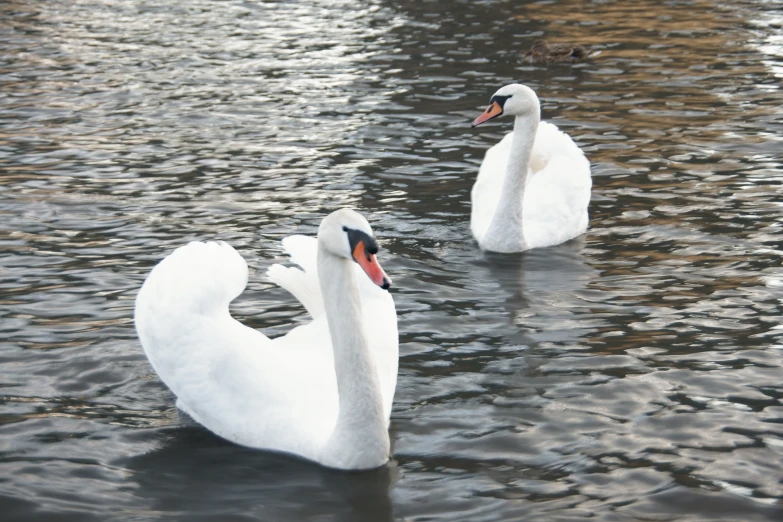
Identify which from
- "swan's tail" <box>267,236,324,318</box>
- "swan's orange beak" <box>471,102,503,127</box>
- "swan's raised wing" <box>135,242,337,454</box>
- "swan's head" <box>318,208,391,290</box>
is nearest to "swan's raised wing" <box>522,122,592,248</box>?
"swan's orange beak" <box>471,102,503,127</box>

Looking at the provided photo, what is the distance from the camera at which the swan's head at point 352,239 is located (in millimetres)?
5520

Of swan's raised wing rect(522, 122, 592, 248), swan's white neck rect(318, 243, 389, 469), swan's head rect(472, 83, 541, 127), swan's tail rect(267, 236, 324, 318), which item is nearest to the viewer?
swan's white neck rect(318, 243, 389, 469)

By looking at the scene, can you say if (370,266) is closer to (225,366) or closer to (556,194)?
(225,366)

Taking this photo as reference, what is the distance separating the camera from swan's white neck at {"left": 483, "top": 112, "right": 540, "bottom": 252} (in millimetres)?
9609

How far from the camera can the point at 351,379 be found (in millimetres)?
5789

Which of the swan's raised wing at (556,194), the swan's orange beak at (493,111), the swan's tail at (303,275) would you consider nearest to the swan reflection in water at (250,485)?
the swan's tail at (303,275)

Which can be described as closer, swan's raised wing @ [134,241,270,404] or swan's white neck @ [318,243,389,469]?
swan's white neck @ [318,243,389,469]

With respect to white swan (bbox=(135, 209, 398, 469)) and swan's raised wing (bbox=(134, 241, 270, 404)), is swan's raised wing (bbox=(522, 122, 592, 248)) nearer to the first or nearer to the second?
white swan (bbox=(135, 209, 398, 469))

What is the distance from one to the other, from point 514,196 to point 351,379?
14.2ft

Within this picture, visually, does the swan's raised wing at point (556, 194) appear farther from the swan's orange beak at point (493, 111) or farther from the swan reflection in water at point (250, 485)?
the swan reflection in water at point (250, 485)

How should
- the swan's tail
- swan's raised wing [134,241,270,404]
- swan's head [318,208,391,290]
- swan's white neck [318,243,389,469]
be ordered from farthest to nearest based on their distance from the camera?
the swan's tail, swan's raised wing [134,241,270,404], swan's white neck [318,243,389,469], swan's head [318,208,391,290]

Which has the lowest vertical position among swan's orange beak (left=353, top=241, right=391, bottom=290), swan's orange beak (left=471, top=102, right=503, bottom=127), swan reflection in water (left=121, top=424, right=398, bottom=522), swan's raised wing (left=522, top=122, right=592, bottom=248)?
swan reflection in water (left=121, top=424, right=398, bottom=522)

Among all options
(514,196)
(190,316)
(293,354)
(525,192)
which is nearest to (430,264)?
(514,196)

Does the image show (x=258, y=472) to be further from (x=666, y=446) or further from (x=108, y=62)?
(x=108, y=62)
